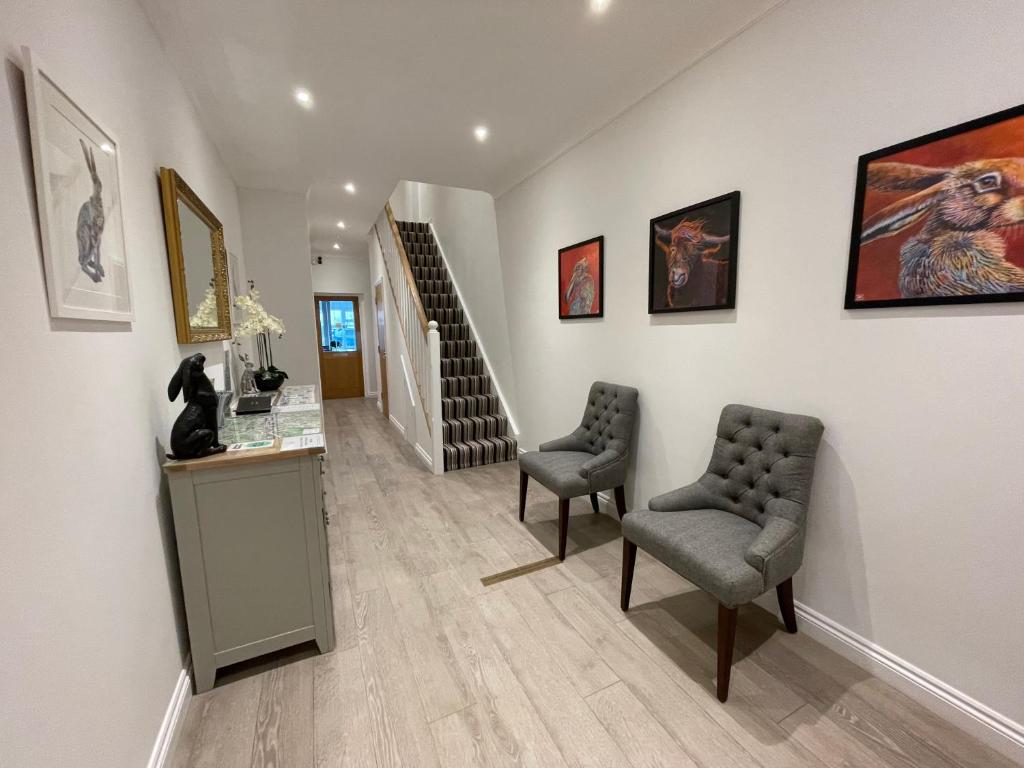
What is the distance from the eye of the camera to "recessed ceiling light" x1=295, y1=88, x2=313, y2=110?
2253 millimetres

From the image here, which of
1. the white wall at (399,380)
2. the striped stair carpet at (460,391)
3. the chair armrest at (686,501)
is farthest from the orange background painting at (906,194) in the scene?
the white wall at (399,380)

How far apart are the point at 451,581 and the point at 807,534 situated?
67.3 inches

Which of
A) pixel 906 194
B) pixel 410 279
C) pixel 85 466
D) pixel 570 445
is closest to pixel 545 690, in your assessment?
pixel 570 445

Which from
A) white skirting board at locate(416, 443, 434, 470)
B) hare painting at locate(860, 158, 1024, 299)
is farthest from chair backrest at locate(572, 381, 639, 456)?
white skirting board at locate(416, 443, 434, 470)

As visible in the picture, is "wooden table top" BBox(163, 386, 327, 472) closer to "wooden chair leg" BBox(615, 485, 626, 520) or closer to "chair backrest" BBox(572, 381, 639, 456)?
"chair backrest" BBox(572, 381, 639, 456)

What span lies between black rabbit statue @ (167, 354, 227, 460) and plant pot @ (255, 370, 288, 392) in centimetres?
154

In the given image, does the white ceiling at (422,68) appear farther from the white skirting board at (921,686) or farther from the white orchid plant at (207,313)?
the white skirting board at (921,686)

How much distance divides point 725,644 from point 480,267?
13.6 feet

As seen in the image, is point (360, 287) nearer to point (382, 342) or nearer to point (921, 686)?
point (382, 342)

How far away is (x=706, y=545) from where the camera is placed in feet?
5.18

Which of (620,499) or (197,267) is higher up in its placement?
(197,267)

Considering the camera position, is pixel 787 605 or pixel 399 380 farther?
pixel 399 380

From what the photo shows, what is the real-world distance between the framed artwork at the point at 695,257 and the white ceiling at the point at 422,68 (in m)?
0.75

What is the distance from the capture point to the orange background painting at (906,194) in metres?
1.16
